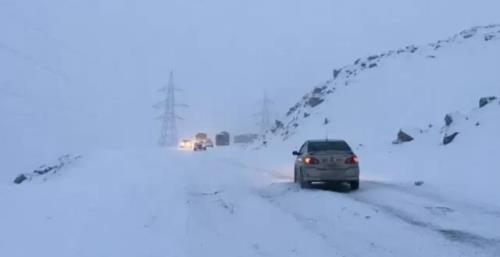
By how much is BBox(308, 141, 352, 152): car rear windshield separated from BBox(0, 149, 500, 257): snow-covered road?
1967 mm

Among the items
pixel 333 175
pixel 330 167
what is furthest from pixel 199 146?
pixel 333 175

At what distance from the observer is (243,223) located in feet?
44.3

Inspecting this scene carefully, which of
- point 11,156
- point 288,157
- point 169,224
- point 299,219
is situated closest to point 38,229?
point 169,224

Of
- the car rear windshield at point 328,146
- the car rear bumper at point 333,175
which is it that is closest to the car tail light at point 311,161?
the car rear bumper at point 333,175

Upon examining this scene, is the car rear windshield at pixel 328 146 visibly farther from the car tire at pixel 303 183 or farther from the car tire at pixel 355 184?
the car tire at pixel 355 184

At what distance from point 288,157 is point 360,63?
2155 centimetres

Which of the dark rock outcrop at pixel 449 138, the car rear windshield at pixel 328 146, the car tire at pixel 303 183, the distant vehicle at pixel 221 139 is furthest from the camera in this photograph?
the distant vehicle at pixel 221 139

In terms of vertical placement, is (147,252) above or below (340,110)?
below

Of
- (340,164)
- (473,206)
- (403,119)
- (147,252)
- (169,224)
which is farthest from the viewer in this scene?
(403,119)

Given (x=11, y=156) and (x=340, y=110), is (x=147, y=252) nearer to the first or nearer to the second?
(x=340, y=110)

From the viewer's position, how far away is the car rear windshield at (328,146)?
2228 centimetres

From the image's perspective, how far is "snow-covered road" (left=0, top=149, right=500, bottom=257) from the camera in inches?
413

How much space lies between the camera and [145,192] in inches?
749

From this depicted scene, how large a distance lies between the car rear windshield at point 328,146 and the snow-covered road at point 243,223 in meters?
1.97
